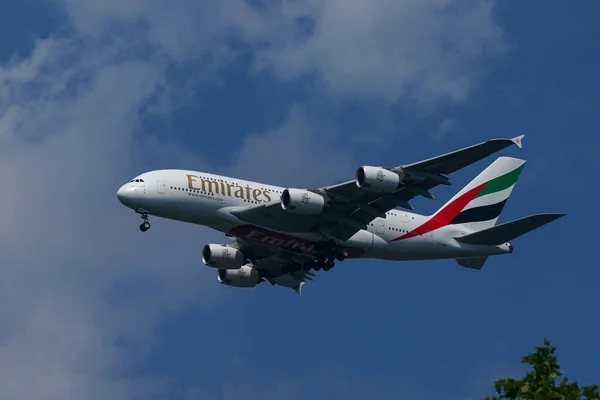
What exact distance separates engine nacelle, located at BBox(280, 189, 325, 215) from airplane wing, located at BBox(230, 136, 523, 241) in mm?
651

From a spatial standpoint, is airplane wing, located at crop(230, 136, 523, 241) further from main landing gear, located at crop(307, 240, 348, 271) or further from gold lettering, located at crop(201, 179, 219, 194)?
gold lettering, located at crop(201, 179, 219, 194)

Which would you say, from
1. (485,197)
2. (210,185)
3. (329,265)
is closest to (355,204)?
(329,265)

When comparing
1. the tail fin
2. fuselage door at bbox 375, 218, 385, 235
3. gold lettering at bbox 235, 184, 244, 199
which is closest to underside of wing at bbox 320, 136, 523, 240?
fuselage door at bbox 375, 218, 385, 235

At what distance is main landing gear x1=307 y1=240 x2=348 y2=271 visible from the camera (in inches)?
2371

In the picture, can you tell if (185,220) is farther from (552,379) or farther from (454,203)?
(552,379)

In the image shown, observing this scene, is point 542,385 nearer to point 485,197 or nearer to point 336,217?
point 336,217

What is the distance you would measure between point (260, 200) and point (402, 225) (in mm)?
9038

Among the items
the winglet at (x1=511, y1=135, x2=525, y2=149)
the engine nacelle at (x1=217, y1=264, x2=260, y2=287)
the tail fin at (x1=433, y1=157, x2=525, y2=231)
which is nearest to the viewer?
the winglet at (x1=511, y1=135, x2=525, y2=149)

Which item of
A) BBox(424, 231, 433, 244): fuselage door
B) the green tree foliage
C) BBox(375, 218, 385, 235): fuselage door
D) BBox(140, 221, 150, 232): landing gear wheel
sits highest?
BBox(424, 231, 433, 244): fuselage door

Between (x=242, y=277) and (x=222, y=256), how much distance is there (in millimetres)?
4573

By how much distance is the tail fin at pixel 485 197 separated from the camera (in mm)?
65812

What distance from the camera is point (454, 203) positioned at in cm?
6625

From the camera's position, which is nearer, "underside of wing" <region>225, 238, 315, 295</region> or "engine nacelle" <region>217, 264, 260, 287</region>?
"underside of wing" <region>225, 238, 315, 295</region>

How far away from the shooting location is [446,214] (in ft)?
214
